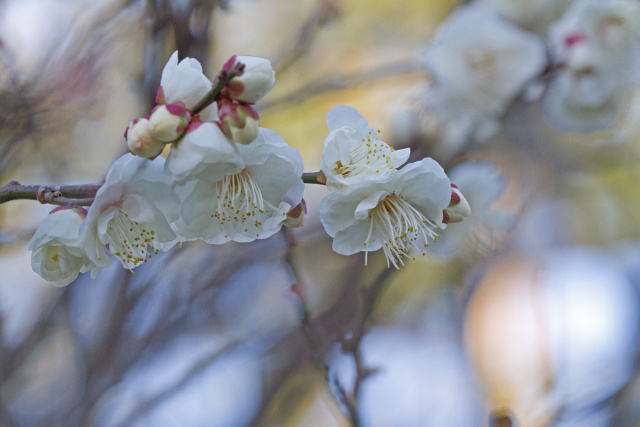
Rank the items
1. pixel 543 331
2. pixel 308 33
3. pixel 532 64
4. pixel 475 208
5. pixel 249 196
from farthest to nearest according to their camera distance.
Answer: pixel 543 331
pixel 308 33
pixel 532 64
pixel 475 208
pixel 249 196

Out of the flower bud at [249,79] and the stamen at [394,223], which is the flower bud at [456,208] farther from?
the flower bud at [249,79]

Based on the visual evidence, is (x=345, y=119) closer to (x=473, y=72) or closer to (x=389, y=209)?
(x=389, y=209)

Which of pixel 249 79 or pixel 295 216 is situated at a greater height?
pixel 249 79

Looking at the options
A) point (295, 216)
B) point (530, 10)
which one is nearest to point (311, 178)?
point (295, 216)

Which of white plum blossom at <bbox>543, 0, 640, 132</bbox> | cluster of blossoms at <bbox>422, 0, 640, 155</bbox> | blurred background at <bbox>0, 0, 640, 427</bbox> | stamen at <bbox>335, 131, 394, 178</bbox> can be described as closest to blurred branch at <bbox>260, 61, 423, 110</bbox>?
blurred background at <bbox>0, 0, 640, 427</bbox>

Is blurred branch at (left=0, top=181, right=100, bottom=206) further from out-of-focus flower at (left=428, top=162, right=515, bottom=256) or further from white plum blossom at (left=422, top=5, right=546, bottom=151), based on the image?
white plum blossom at (left=422, top=5, right=546, bottom=151)

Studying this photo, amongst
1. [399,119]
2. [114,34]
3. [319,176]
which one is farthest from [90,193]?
[399,119]

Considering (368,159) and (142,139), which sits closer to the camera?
(142,139)
